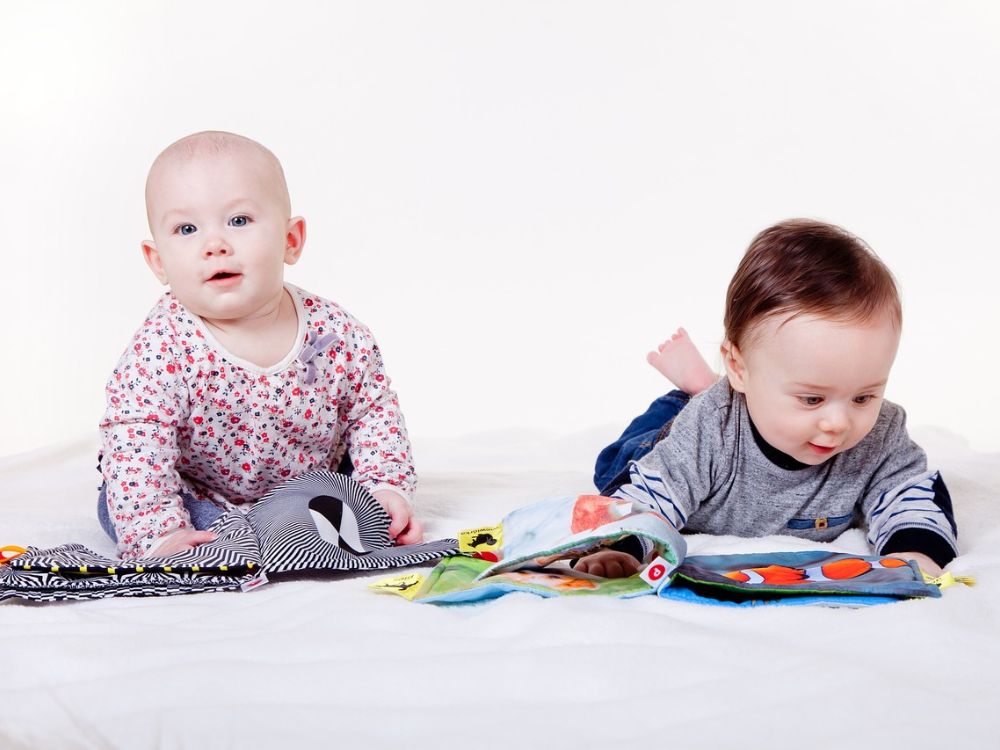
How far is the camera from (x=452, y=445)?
8.98 ft

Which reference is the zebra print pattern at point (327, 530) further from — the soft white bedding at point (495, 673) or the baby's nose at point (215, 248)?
the baby's nose at point (215, 248)

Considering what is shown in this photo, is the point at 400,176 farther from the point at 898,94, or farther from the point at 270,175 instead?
the point at 270,175

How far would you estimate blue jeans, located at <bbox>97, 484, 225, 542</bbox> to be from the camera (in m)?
1.76

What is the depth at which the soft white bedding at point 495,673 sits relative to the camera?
914 millimetres

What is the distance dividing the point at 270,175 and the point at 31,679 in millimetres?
882

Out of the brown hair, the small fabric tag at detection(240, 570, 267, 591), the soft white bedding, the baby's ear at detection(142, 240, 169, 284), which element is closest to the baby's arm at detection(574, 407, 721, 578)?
the brown hair

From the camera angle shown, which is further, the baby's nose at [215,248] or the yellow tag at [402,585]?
the baby's nose at [215,248]

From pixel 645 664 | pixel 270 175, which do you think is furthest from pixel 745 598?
pixel 270 175

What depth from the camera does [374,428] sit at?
189cm

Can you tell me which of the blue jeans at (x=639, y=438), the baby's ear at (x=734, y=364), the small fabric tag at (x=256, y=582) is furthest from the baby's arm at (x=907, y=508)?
the small fabric tag at (x=256, y=582)

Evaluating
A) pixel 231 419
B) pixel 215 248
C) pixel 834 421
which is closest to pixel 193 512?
pixel 231 419

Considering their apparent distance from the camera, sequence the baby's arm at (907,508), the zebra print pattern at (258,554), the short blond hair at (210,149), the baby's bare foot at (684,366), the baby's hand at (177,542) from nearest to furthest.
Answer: the zebra print pattern at (258,554) → the baby's arm at (907,508) → the baby's hand at (177,542) → the short blond hair at (210,149) → the baby's bare foot at (684,366)

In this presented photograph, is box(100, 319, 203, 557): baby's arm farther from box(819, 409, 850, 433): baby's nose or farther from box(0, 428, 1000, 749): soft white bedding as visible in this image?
box(819, 409, 850, 433): baby's nose

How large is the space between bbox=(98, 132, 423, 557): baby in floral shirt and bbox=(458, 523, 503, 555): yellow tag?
0.20m
